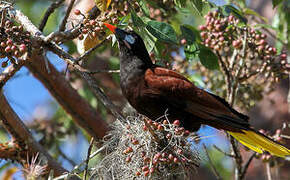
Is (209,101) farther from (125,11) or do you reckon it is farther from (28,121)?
(28,121)

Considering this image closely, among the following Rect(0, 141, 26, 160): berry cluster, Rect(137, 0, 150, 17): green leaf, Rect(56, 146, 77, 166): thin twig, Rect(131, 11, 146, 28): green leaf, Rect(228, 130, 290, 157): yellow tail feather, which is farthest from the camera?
Rect(56, 146, 77, 166): thin twig

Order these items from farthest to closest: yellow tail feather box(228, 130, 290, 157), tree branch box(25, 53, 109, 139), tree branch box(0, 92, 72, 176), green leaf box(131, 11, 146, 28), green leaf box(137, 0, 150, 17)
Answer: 1. tree branch box(25, 53, 109, 139)
2. tree branch box(0, 92, 72, 176)
3. yellow tail feather box(228, 130, 290, 157)
4. green leaf box(137, 0, 150, 17)
5. green leaf box(131, 11, 146, 28)

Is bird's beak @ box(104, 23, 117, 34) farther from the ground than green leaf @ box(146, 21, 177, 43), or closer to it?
farther from the ground

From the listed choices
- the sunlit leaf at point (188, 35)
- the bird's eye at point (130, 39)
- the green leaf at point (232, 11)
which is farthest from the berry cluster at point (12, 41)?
the green leaf at point (232, 11)

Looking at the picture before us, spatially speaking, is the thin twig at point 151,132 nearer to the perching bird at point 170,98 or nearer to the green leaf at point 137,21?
the perching bird at point 170,98

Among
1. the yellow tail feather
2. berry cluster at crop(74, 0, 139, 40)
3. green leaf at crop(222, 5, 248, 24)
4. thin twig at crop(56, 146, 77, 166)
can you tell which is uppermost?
berry cluster at crop(74, 0, 139, 40)

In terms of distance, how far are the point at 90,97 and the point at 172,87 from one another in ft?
6.54

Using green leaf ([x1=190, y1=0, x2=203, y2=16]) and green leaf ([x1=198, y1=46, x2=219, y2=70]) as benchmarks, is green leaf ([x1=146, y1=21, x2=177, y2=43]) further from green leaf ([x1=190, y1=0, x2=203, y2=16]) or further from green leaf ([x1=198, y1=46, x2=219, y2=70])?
green leaf ([x1=198, y1=46, x2=219, y2=70])

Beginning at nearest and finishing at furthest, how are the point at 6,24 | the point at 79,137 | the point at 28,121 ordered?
the point at 6,24, the point at 28,121, the point at 79,137

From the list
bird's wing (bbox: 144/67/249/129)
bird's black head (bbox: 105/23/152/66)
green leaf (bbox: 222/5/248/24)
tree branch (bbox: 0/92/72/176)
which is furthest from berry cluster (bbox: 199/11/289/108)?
tree branch (bbox: 0/92/72/176)

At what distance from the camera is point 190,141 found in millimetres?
2797

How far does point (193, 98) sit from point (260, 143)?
574 millimetres

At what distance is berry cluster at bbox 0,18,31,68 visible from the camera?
8.07 ft

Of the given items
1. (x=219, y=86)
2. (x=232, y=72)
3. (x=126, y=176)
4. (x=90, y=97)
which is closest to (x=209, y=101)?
(x=232, y=72)
